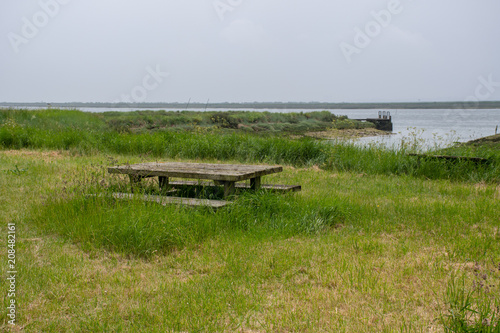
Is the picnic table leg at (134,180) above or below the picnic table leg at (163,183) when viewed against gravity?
above

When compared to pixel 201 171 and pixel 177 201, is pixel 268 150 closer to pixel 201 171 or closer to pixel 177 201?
pixel 201 171

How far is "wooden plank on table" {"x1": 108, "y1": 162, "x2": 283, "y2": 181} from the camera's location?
5586mm

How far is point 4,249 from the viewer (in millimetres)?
4504

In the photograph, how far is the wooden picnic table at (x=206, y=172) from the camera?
561cm

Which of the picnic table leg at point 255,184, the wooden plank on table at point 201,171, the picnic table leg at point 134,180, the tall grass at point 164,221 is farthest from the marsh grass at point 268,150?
the tall grass at point 164,221

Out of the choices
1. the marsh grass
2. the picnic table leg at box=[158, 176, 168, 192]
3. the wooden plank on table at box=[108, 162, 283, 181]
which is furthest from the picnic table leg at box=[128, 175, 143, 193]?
the marsh grass

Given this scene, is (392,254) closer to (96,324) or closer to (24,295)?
(96,324)

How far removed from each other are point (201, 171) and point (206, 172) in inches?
5.3

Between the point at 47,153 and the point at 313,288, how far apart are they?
10.4 meters

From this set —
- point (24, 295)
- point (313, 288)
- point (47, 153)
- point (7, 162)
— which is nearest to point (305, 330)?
point (313, 288)

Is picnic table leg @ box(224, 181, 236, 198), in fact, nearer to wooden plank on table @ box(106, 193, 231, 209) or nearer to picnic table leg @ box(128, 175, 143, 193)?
wooden plank on table @ box(106, 193, 231, 209)

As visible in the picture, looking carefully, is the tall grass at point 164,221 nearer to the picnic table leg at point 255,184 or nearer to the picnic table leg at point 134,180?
the picnic table leg at point 255,184

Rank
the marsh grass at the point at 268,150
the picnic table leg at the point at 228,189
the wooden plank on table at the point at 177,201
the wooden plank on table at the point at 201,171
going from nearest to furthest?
the wooden plank on table at the point at 177,201 → the wooden plank on table at the point at 201,171 → the picnic table leg at the point at 228,189 → the marsh grass at the point at 268,150

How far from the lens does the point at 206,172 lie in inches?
226
